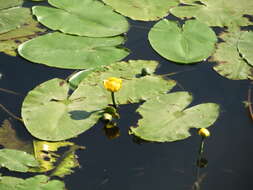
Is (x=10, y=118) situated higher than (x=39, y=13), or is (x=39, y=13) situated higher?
(x=39, y=13)

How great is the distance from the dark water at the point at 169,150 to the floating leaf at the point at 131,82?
9 centimetres

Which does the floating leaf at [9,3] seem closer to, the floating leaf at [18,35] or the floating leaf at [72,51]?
the floating leaf at [18,35]

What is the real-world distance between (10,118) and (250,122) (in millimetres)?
1568

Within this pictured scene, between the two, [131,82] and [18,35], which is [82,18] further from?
[131,82]

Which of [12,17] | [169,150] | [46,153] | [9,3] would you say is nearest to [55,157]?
[46,153]

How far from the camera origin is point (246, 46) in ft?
11.3

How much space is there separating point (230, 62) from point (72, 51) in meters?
1.20

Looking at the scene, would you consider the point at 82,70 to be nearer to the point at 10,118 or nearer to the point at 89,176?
the point at 10,118

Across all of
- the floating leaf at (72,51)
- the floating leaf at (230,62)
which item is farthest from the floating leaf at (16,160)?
the floating leaf at (230,62)

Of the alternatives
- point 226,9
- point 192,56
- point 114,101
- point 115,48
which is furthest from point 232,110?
point 226,9

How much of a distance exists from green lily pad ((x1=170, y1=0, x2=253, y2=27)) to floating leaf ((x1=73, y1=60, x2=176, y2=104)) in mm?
860

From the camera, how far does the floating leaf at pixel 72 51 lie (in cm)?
320

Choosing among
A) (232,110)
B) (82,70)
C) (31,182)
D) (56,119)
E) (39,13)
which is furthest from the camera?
(39,13)

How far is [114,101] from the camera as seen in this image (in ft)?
9.43
